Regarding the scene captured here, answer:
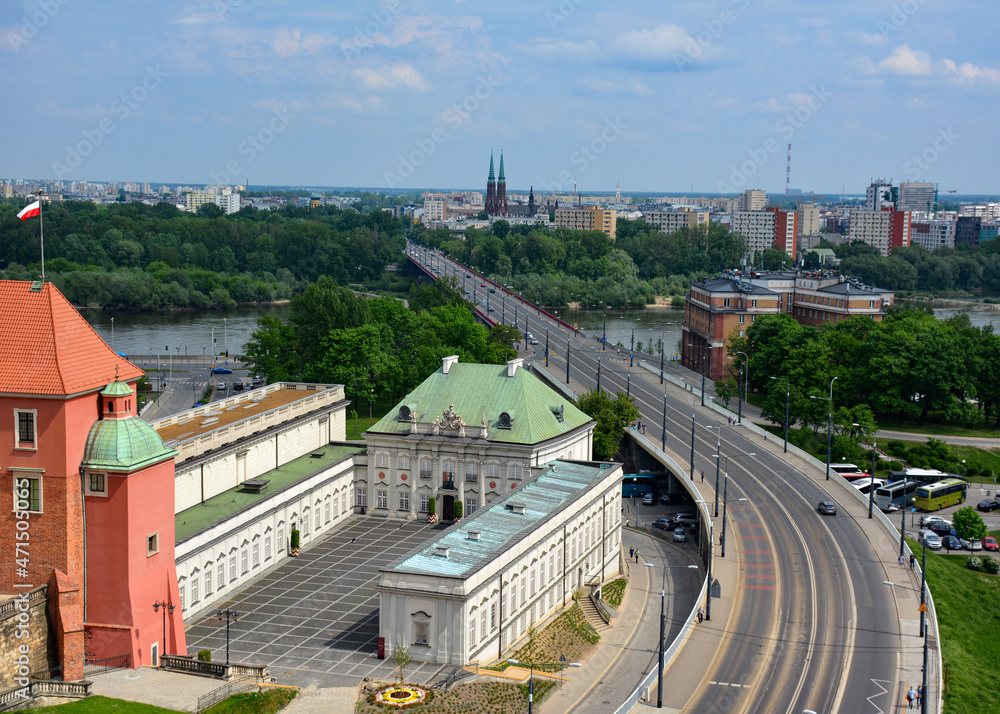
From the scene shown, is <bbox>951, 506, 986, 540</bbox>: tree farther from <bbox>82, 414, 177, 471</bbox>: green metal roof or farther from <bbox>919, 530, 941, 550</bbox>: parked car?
<bbox>82, 414, 177, 471</bbox>: green metal roof

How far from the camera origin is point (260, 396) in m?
87.8

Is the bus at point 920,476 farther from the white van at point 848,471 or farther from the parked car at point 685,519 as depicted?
the parked car at point 685,519

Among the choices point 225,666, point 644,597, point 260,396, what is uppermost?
point 260,396

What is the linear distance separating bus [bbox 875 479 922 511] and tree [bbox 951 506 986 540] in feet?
24.2

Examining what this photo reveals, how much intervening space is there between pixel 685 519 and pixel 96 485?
54999mm

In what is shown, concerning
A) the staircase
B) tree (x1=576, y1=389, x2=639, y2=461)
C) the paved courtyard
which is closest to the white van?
tree (x1=576, y1=389, x2=639, y2=461)

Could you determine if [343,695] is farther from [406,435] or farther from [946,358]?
[946,358]

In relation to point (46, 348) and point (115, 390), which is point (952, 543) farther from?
point (46, 348)

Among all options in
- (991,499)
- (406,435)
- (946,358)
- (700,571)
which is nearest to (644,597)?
(700,571)

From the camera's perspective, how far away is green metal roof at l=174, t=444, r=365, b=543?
210ft

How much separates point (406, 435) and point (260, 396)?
13.3 metres

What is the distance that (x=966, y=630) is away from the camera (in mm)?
69812

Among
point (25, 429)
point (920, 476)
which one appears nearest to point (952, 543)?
point (920, 476)

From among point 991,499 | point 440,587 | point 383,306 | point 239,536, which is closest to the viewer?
point 440,587
